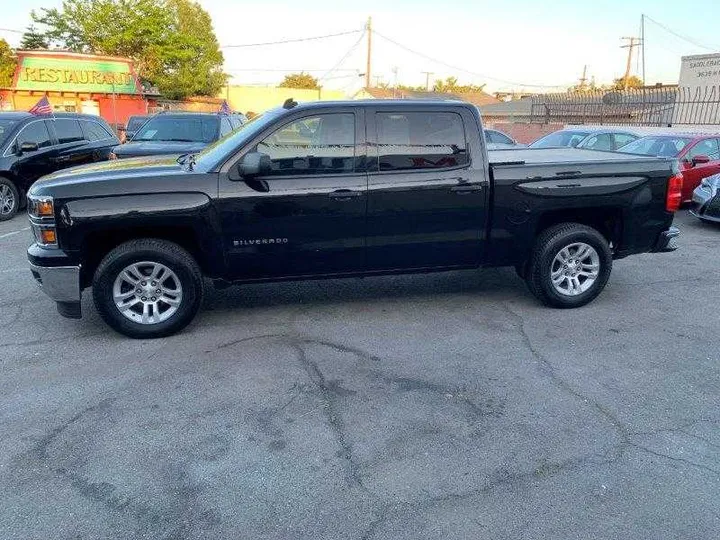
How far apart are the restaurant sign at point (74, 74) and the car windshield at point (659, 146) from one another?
29809mm

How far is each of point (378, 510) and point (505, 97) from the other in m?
76.3

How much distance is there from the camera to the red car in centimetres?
1074

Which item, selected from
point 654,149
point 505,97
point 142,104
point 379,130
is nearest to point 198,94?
point 142,104

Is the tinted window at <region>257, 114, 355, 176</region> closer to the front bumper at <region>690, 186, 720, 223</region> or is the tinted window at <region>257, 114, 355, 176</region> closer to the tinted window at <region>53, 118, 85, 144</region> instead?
the front bumper at <region>690, 186, 720, 223</region>

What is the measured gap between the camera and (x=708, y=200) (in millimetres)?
9539

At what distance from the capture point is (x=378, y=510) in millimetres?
2908

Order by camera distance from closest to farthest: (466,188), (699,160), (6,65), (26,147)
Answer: (466,188), (26,147), (699,160), (6,65)

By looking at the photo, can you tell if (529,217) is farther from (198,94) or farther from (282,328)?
(198,94)

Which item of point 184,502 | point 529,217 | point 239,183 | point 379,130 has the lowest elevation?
point 184,502

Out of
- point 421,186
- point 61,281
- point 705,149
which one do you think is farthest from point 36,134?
point 705,149

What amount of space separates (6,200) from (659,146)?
11.9m

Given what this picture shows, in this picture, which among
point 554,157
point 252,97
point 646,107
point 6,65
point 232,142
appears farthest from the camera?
point 252,97

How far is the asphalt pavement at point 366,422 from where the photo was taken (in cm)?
288

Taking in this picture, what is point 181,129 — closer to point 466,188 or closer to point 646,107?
point 466,188
